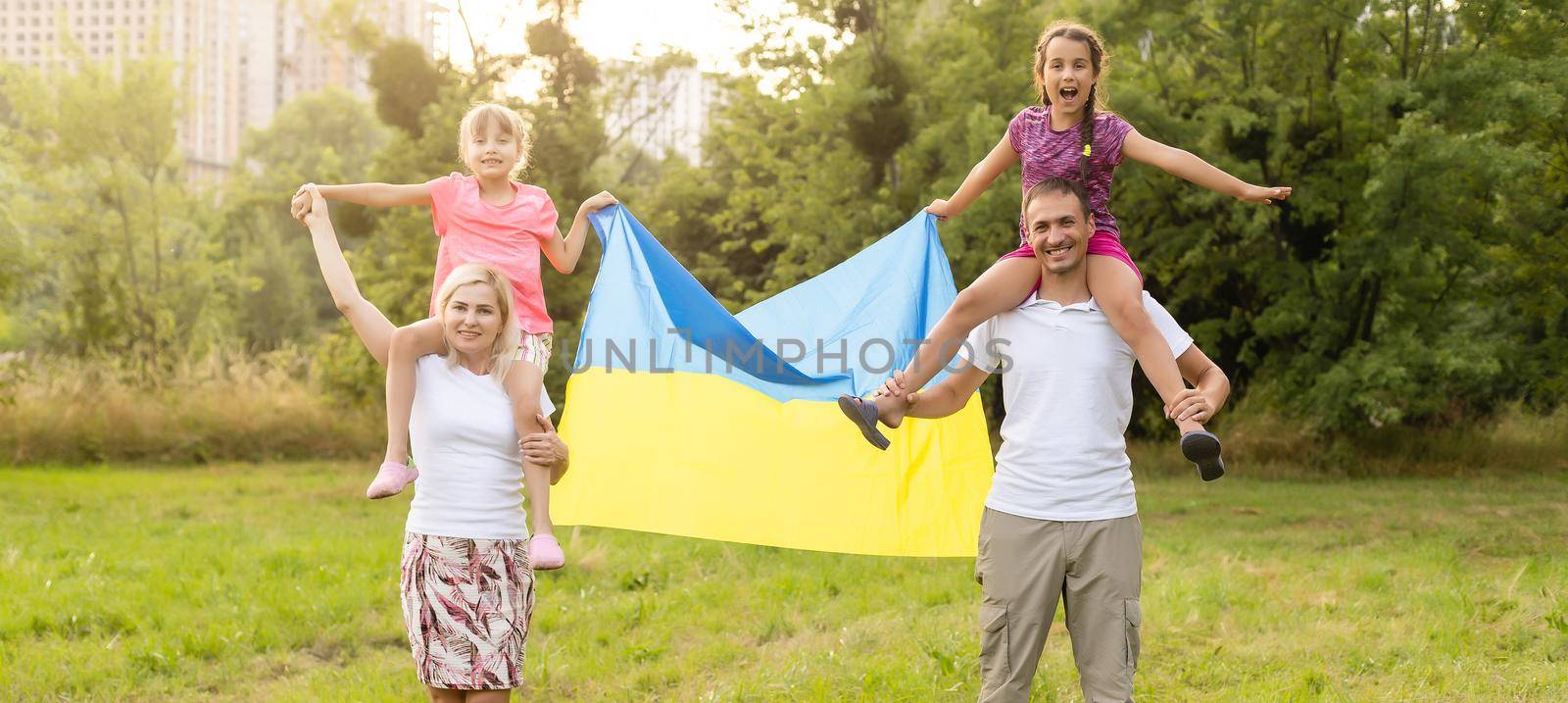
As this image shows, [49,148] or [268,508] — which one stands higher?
[49,148]

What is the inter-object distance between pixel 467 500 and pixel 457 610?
13.1 inches

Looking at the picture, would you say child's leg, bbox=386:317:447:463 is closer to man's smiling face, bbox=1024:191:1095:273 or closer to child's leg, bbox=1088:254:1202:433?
man's smiling face, bbox=1024:191:1095:273

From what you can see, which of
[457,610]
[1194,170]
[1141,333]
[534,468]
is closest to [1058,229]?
[1141,333]

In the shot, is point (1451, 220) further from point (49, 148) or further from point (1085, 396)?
point (49, 148)

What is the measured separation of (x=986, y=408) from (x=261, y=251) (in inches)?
1268

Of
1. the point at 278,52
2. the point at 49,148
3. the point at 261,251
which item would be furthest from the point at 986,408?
the point at 278,52

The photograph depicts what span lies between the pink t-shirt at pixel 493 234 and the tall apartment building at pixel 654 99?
1552 centimetres

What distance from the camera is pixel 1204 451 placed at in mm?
3490

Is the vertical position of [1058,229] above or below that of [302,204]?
below

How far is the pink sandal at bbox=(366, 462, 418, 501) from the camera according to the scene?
3646mm

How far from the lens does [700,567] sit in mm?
8898

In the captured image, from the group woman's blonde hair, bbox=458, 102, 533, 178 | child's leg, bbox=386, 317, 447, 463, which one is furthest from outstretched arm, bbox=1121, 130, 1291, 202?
child's leg, bbox=386, 317, 447, 463

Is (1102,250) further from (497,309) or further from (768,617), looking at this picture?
(768,617)

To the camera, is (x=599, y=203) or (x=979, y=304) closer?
(x=979, y=304)
